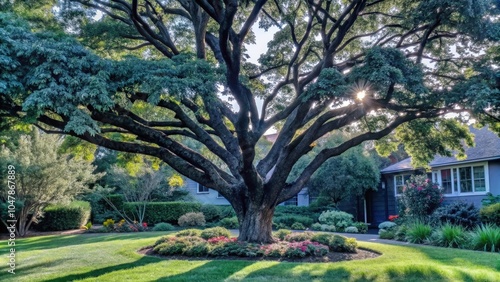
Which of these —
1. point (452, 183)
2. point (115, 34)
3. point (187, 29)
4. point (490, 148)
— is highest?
point (187, 29)

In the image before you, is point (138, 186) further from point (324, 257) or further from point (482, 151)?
point (482, 151)

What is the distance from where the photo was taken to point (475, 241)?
11695 mm

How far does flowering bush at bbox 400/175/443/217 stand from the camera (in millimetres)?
18203

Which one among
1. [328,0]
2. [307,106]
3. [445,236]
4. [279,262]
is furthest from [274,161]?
[445,236]

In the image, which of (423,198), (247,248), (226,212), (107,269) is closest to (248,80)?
(247,248)

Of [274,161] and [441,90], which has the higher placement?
[441,90]

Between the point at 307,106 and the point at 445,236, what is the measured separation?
238 inches

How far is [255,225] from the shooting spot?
37.4 ft

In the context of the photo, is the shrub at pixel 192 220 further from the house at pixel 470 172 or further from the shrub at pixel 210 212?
A: the house at pixel 470 172

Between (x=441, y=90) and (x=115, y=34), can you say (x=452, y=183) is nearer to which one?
(x=441, y=90)

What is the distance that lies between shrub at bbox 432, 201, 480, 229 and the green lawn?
5219 mm

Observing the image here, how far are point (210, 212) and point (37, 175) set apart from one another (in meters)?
9.86

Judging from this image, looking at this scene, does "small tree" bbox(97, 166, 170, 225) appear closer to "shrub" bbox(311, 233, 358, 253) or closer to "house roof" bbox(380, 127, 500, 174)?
"shrub" bbox(311, 233, 358, 253)

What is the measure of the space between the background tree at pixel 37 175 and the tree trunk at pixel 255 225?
10779 mm
